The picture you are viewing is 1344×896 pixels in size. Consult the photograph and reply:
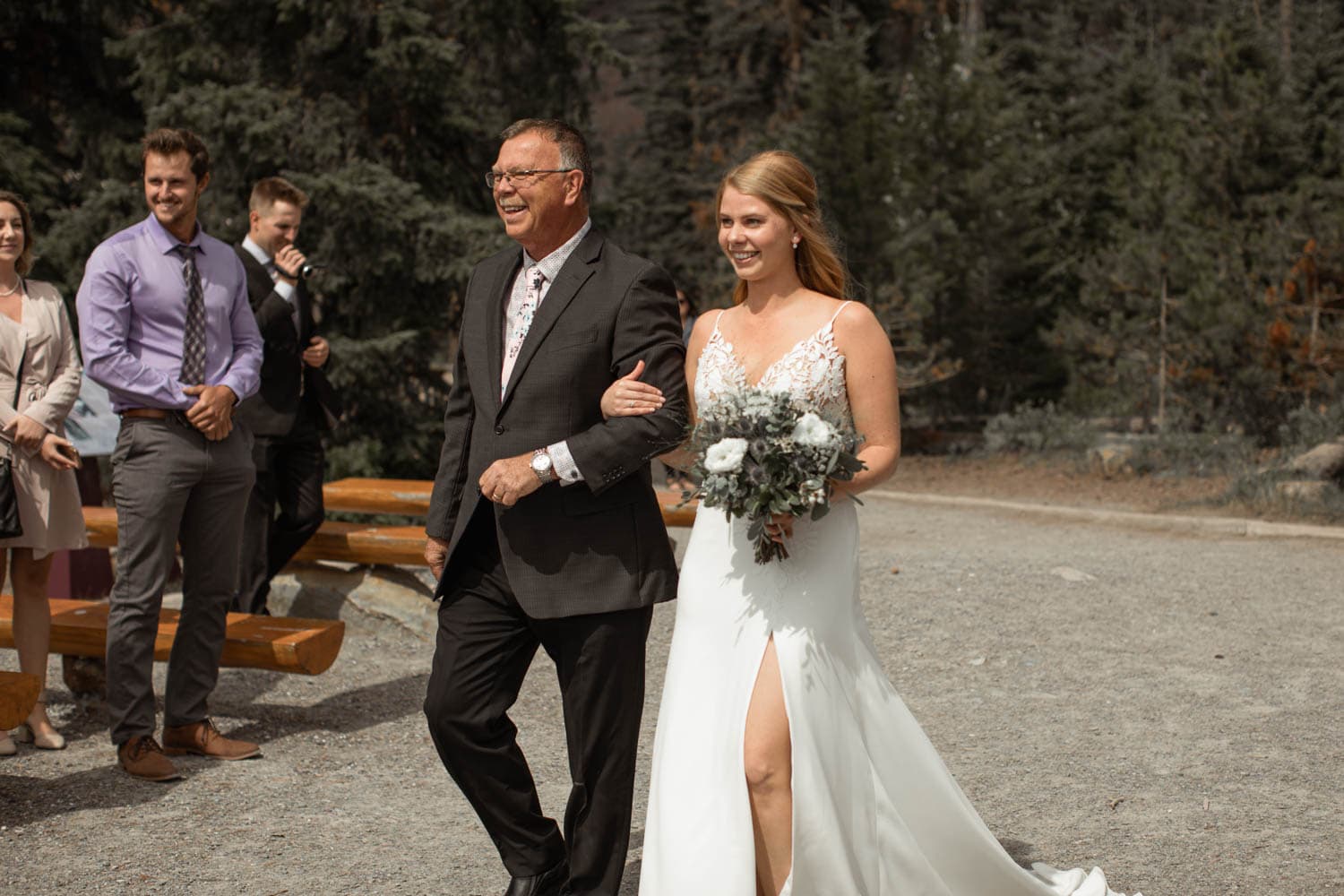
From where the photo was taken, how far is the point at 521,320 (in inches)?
163

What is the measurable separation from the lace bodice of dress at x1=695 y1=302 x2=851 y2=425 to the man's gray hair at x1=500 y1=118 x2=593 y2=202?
667 mm

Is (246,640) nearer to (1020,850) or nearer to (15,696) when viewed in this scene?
(15,696)

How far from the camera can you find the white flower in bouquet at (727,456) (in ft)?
11.5

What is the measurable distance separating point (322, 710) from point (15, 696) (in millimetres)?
2053

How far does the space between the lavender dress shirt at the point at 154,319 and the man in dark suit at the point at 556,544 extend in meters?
2.00

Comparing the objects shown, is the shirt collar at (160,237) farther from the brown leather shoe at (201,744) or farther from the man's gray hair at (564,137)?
the man's gray hair at (564,137)

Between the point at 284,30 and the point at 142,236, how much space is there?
341 inches

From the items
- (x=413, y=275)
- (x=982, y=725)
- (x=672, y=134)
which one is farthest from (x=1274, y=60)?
(x=672, y=134)

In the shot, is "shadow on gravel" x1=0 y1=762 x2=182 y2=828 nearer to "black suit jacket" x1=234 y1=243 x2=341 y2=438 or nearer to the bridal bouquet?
"black suit jacket" x1=234 y1=243 x2=341 y2=438

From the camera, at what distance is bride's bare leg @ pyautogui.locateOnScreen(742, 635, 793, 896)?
3619 mm

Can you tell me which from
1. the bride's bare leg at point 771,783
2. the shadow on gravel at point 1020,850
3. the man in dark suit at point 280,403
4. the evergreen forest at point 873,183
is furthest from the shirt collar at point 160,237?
the shadow on gravel at point 1020,850

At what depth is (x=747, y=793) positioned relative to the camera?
3625mm

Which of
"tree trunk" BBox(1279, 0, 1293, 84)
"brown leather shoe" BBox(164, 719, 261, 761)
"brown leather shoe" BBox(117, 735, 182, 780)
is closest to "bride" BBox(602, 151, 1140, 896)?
"brown leather shoe" BBox(117, 735, 182, 780)

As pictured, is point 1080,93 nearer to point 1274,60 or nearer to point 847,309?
point 1274,60
